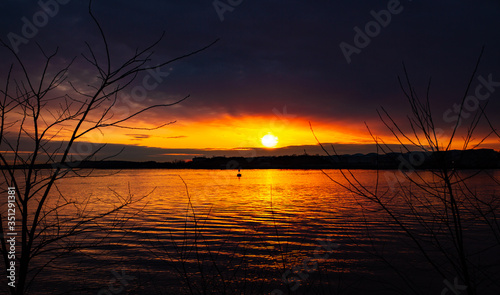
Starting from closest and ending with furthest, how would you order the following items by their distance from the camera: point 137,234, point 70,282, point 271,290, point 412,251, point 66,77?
point 66,77, point 271,290, point 70,282, point 412,251, point 137,234

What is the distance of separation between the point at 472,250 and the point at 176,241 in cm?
1097

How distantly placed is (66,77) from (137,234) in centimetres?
1338

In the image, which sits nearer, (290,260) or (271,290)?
(271,290)

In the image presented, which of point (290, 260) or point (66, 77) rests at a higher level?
point (66, 77)

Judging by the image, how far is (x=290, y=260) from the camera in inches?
422

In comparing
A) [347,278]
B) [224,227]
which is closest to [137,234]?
[224,227]

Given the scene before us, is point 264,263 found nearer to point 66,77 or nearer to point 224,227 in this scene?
point 224,227

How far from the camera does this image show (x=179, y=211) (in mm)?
22984

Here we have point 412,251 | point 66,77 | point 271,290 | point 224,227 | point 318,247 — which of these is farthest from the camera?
point 224,227

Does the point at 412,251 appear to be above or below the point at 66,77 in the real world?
below

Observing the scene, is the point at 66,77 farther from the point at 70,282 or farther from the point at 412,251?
the point at 412,251

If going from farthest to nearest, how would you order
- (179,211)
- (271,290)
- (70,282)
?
(179,211) → (70,282) → (271,290)

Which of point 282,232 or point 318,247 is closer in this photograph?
point 318,247

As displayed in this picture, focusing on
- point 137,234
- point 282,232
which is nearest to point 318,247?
point 282,232
